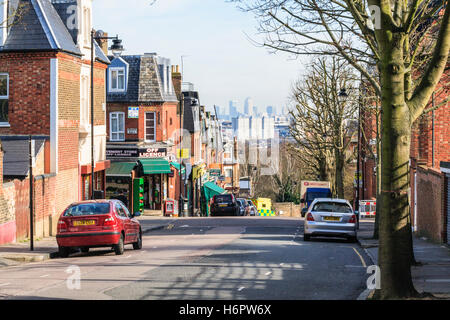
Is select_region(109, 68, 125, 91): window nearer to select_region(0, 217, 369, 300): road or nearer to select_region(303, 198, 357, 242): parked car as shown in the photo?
select_region(303, 198, 357, 242): parked car

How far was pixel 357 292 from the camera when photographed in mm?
12711

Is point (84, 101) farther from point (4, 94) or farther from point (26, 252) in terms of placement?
point (26, 252)

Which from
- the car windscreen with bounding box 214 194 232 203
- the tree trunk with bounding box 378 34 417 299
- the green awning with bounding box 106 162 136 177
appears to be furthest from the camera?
the car windscreen with bounding box 214 194 232 203

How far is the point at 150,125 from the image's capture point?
5575cm

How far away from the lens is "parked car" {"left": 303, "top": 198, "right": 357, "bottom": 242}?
24609 millimetres

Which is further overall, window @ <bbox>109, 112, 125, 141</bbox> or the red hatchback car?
window @ <bbox>109, 112, 125, 141</bbox>

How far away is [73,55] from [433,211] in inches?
631

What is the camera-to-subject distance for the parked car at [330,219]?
2461 cm

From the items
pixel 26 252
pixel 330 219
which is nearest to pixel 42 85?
pixel 26 252

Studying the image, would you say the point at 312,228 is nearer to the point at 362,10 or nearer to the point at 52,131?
the point at 362,10

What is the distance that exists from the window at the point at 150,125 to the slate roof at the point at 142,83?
3.85 feet

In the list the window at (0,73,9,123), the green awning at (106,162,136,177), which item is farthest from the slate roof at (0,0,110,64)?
the green awning at (106,162,136,177)

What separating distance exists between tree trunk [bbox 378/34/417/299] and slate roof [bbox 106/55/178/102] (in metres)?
45.3
